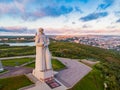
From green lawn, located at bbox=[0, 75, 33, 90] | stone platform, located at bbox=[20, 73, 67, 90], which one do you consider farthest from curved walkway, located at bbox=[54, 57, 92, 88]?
green lawn, located at bbox=[0, 75, 33, 90]

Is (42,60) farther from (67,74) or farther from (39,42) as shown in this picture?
(67,74)

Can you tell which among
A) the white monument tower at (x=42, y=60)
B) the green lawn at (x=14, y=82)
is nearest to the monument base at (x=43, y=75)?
the white monument tower at (x=42, y=60)

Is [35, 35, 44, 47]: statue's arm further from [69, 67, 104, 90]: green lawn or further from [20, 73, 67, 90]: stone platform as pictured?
[69, 67, 104, 90]: green lawn

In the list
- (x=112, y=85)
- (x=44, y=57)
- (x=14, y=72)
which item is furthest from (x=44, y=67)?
(x=112, y=85)

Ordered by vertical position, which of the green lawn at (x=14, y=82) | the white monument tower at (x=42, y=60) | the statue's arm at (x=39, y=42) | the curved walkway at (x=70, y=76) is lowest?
the curved walkway at (x=70, y=76)

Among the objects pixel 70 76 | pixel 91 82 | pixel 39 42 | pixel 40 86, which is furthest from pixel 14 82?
pixel 91 82

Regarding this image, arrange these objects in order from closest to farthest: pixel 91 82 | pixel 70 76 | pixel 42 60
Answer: pixel 42 60, pixel 70 76, pixel 91 82

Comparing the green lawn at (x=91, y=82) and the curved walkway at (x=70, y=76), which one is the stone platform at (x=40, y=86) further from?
the green lawn at (x=91, y=82)
